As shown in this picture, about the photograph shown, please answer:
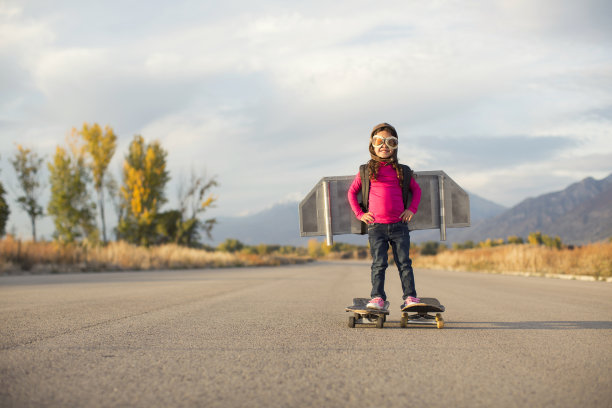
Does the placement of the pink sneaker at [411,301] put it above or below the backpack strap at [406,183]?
below

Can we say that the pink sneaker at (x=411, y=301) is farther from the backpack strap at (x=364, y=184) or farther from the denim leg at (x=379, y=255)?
the backpack strap at (x=364, y=184)

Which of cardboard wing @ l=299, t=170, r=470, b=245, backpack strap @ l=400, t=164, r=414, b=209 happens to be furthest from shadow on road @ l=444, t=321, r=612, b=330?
backpack strap @ l=400, t=164, r=414, b=209

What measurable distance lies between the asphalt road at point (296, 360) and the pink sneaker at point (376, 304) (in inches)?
9.5

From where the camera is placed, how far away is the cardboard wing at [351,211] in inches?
241

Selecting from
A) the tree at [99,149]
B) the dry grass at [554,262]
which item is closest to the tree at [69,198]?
the tree at [99,149]

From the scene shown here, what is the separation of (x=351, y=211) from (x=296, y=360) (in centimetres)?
294

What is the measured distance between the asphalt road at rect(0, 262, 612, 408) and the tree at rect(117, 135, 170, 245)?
32.8m

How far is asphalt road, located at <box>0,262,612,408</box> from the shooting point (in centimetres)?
262

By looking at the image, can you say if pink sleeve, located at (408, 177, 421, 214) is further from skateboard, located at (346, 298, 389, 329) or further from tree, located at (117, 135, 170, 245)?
tree, located at (117, 135, 170, 245)

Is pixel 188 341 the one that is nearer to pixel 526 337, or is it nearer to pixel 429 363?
pixel 429 363

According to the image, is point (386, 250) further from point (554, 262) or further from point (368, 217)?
point (554, 262)

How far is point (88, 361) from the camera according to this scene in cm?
339

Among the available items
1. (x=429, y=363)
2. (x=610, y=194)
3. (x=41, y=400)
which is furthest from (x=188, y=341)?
(x=610, y=194)

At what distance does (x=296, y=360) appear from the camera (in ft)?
11.4
